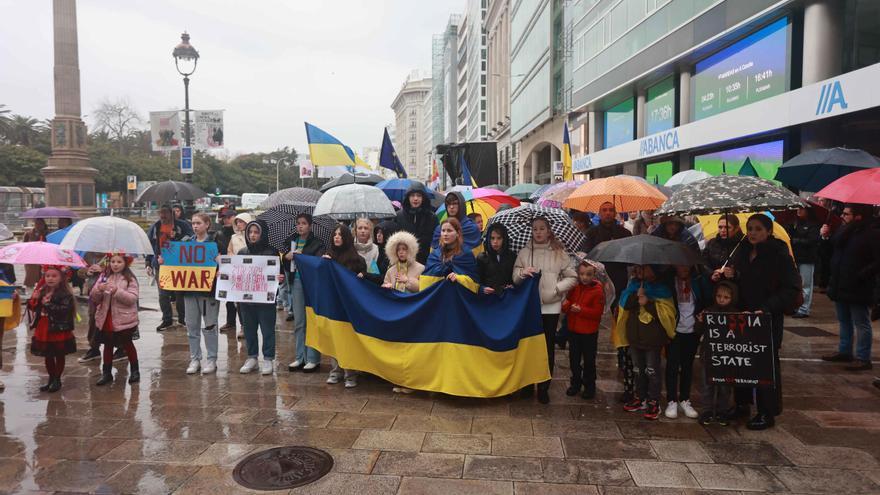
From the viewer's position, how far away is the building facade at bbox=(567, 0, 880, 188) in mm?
14586

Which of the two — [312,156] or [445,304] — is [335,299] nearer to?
[445,304]

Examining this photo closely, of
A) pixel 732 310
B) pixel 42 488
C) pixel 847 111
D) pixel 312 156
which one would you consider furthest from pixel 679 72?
pixel 42 488

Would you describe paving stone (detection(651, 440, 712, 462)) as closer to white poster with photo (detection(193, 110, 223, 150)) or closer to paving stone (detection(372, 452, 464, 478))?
paving stone (detection(372, 452, 464, 478))

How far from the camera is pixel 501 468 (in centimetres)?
449

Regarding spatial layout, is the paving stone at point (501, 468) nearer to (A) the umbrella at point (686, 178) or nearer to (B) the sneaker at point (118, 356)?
(B) the sneaker at point (118, 356)

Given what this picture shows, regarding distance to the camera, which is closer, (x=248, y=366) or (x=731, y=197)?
(x=731, y=197)

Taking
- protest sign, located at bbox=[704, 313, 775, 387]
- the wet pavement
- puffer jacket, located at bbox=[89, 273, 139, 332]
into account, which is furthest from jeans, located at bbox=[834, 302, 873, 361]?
puffer jacket, located at bbox=[89, 273, 139, 332]

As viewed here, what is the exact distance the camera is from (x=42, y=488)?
4234 millimetres

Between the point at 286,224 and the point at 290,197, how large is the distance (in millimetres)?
811

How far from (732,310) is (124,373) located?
22.1ft

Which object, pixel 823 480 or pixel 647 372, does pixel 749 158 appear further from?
pixel 823 480

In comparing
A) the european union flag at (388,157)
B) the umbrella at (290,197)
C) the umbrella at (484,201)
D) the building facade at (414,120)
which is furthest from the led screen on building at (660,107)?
the building facade at (414,120)

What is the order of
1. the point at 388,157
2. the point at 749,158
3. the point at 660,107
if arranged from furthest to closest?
the point at 660,107 < the point at 749,158 < the point at 388,157

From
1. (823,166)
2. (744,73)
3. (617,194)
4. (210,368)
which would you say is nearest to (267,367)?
(210,368)
